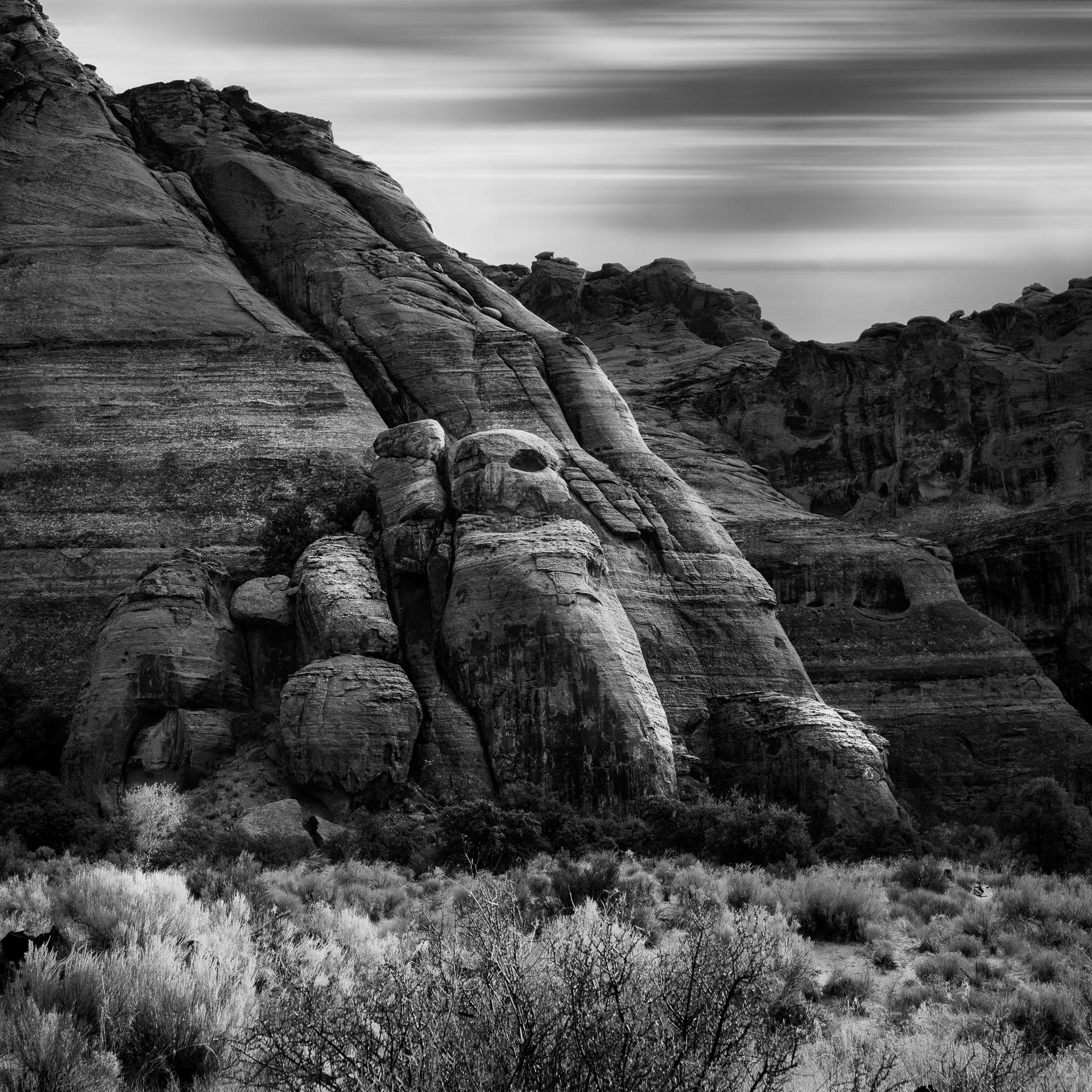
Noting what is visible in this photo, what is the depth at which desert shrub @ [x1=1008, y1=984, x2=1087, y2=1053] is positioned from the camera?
13961 millimetres

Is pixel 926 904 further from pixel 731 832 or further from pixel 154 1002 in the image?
pixel 154 1002

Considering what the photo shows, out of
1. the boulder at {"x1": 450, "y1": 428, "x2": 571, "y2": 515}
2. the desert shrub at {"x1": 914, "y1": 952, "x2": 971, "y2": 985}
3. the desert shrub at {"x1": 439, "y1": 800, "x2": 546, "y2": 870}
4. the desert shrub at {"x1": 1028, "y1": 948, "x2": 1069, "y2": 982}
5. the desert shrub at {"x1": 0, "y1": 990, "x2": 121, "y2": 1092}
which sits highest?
the boulder at {"x1": 450, "y1": 428, "x2": 571, "y2": 515}

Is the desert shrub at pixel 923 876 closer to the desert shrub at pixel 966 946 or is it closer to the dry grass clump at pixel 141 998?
the desert shrub at pixel 966 946

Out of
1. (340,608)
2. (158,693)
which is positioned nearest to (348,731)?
Result: (340,608)

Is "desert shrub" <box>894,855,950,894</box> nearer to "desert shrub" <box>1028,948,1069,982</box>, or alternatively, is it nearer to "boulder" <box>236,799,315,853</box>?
"desert shrub" <box>1028,948,1069,982</box>

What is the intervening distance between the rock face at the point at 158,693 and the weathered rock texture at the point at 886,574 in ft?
74.8

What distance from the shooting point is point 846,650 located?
51094mm

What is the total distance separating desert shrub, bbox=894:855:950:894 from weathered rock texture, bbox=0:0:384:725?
2461cm

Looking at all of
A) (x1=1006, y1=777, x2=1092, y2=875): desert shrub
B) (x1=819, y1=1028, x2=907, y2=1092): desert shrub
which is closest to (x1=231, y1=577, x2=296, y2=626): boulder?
(x1=1006, y1=777, x2=1092, y2=875): desert shrub

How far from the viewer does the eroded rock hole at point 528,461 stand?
4128cm

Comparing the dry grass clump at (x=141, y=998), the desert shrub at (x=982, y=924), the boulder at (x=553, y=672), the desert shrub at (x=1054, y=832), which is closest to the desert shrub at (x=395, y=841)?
the boulder at (x=553, y=672)

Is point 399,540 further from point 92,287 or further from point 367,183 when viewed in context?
point 367,183

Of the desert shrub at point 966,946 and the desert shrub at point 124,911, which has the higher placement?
the desert shrub at point 124,911

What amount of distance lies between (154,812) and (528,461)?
51.3 feet
